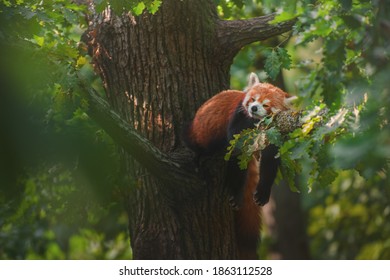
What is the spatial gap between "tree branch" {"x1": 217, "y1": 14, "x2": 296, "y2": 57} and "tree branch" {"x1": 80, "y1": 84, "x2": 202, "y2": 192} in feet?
2.95

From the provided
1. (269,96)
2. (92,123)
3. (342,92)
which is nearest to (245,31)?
(269,96)

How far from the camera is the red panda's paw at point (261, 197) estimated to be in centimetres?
397

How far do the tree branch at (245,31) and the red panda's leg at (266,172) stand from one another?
708 millimetres

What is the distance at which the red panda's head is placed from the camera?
3.95 meters

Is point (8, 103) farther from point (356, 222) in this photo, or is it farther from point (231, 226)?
point (356, 222)

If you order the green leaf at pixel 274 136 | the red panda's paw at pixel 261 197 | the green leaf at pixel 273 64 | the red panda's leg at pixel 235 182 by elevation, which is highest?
the green leaf at pixel 273 64

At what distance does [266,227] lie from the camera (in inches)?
308

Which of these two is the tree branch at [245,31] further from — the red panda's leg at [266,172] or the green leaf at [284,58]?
the red panda's leg at [266,172]

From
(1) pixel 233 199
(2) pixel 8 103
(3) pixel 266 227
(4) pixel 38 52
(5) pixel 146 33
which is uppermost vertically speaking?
(5) pixel 146 33

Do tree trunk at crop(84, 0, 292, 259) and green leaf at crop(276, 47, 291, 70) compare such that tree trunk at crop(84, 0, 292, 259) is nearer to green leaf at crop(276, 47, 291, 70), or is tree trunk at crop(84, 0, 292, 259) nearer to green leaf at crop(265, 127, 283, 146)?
green leaf at crop(276, 47, 291, 70)

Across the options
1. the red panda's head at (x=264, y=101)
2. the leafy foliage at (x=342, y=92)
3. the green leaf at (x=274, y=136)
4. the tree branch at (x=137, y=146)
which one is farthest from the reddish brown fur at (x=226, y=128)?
the green leaf at (x=274, y=136)

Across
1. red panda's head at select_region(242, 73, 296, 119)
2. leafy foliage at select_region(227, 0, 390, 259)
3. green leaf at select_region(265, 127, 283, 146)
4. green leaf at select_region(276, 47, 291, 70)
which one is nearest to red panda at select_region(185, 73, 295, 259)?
red panda's head at select_region(242, 73, 296, 119)
